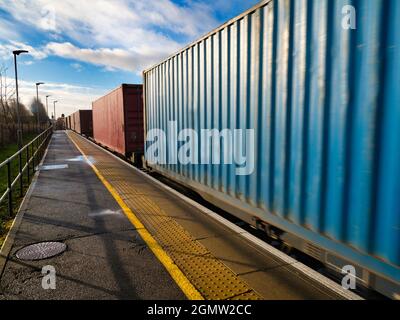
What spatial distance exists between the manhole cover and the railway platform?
0.28ft

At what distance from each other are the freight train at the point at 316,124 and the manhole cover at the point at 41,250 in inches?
107

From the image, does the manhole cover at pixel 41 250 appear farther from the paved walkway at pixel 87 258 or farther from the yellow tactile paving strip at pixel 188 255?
the yellow tactile paving strip at pixel 188 255

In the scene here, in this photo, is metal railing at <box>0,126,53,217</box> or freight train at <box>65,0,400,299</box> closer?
freight train at <box>65,0,400,299</box>

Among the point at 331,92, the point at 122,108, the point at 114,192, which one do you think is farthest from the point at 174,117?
the point at 122,108

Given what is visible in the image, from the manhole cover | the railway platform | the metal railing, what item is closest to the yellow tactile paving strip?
the railway platform

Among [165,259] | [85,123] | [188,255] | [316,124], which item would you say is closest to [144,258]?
[165,259]

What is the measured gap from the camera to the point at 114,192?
7.50 m

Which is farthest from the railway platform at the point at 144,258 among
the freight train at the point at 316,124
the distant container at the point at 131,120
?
the distant container at the point at 131,120

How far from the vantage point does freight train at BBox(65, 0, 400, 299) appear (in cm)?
262

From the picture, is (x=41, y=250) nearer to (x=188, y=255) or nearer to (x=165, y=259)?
(x=165, y=259)

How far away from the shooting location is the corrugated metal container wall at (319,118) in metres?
2.61

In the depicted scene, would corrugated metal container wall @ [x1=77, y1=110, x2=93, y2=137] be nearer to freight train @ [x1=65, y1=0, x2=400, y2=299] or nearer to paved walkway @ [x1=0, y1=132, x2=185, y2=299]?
paved walkway @ [x1=0, y1=132, x2=185, y2=299]

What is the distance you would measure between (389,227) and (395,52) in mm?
1535
